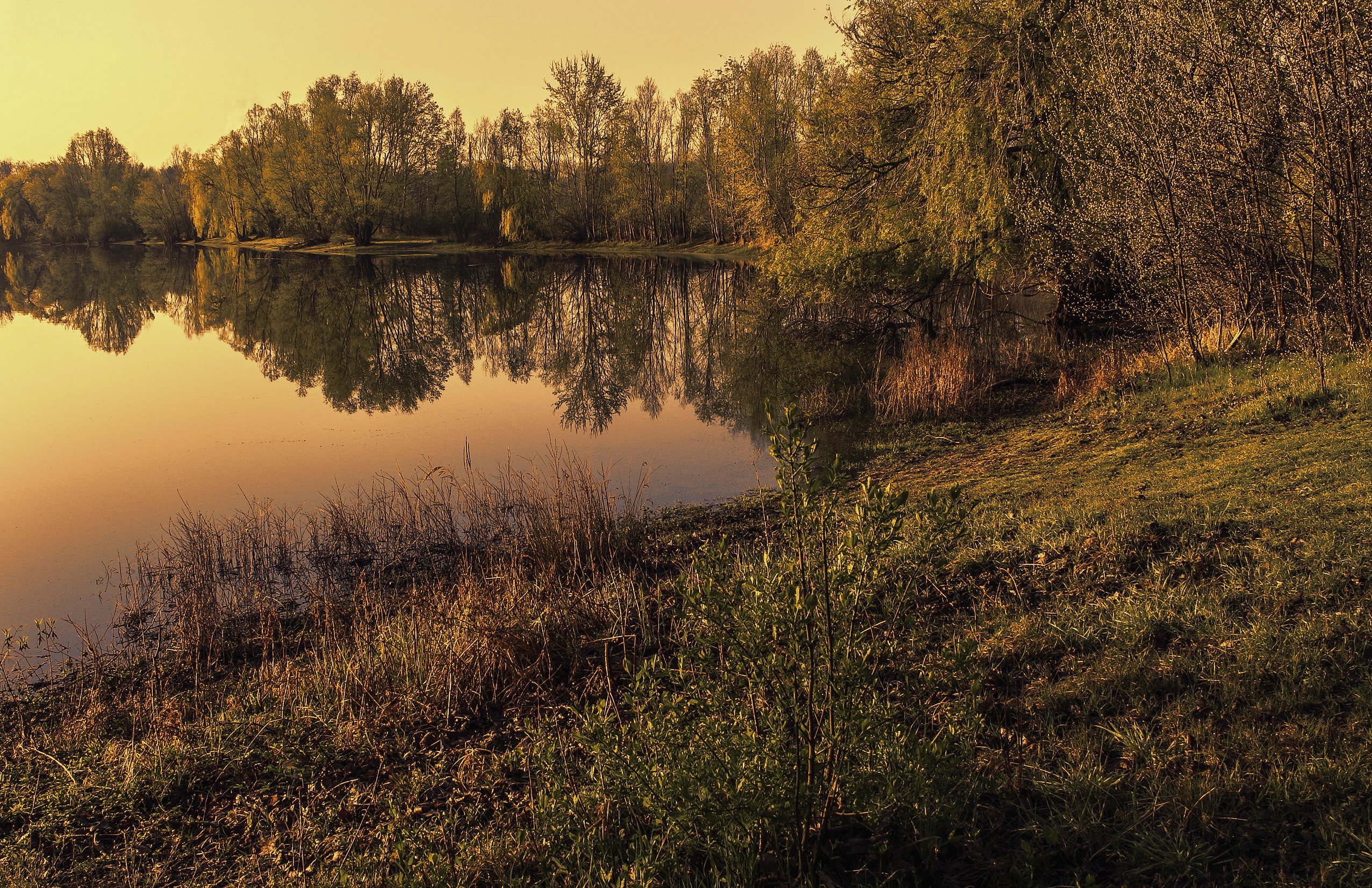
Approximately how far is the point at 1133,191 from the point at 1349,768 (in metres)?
9.84

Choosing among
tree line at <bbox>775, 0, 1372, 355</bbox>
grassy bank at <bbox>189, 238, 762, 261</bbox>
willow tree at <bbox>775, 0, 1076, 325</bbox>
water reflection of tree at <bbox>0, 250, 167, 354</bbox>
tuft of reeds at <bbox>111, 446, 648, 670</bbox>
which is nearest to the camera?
tuft of reeds at <bbox>111, 446, 648, 670</bbox>

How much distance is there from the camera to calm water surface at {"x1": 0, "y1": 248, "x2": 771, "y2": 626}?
11102 millimetres

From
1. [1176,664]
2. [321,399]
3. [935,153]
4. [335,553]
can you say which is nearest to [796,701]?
[1176,664]

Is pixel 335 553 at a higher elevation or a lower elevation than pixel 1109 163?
lower

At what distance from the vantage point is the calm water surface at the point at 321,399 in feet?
36.4

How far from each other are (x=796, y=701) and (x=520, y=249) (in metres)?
64.6

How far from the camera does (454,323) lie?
28266 millimetres

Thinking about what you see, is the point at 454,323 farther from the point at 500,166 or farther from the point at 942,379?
the point at 500,166

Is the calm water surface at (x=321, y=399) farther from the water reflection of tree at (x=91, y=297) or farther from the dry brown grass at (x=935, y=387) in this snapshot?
the dry brown grass at (x=935, y=387)

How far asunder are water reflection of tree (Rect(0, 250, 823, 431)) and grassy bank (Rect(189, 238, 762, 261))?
6.77 meters

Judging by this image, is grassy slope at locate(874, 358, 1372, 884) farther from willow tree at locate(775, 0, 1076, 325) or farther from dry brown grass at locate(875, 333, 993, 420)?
willow tree at locate(775, 0, 1076, 325)

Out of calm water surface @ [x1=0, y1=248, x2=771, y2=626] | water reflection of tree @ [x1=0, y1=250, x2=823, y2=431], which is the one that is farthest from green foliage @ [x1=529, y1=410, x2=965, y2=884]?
water reflection of tree @ [x1=0, y1=250, x2=823, y2=431]

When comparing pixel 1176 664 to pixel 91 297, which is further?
pixel 91 297

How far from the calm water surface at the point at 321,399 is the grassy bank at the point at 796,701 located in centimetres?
276
